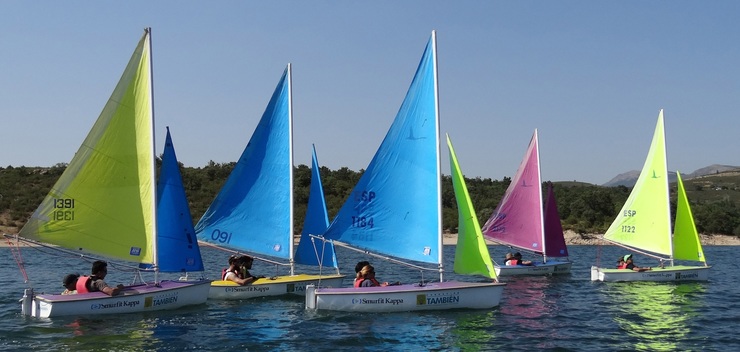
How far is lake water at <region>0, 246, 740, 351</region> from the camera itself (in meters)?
17.3

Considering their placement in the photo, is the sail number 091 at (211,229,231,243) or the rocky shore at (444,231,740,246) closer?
the sail number 091 at (211,229,231,243)

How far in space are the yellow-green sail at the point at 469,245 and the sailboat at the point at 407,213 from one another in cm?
47

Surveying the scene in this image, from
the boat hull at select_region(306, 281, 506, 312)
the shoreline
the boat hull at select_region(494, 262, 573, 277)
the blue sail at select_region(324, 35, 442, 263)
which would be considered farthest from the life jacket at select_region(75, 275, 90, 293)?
the shoreline

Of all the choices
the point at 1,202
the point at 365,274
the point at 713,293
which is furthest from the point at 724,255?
the point at 1,202

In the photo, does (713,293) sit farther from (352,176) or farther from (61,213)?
(352,176)

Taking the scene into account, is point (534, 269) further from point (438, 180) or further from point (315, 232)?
point (438, 180)

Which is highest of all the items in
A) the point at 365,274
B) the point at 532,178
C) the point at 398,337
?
the point at 532,178

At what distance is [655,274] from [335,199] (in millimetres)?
50066

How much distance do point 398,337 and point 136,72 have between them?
1141 cm

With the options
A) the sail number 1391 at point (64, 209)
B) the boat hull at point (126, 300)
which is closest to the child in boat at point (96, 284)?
the boat hull at point (126, 300)

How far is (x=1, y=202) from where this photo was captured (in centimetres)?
6756

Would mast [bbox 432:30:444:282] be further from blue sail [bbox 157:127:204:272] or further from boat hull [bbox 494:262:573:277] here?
boat hull [bbox 494:262:573:277]

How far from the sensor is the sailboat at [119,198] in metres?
20.7

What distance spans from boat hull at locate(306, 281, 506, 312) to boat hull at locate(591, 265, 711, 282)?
13.3 metres
